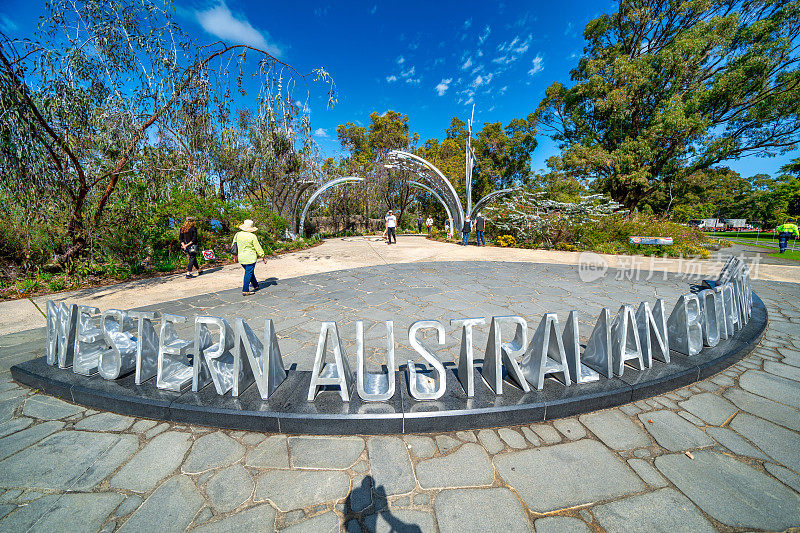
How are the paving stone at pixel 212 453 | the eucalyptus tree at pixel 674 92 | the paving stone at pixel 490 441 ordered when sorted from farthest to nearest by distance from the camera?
1. the eucalyptus tree at pixel 674 92
2. the paving stone at pixel 490 441
3. the paving stone at pixel 212 453

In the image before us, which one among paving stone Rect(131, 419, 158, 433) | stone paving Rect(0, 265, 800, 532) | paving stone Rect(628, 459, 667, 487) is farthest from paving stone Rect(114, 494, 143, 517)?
paving stone Rect(628, 459, 667, 487)

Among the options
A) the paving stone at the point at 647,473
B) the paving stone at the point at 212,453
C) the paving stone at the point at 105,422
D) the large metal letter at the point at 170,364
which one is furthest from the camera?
the large metal letter at the point at 170,364

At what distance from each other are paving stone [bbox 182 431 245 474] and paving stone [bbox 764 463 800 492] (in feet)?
10.9

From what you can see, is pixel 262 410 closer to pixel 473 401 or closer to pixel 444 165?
pixel 473 401

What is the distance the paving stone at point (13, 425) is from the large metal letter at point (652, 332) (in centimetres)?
509

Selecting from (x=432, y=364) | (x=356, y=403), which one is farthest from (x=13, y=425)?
(x=432, y=364)

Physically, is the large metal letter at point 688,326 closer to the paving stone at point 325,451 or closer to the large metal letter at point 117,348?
the paving stone at point 325,451

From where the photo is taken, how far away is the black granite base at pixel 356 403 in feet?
6.81

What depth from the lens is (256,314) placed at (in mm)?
4613

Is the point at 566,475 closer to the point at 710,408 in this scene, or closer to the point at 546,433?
the point at 546,433

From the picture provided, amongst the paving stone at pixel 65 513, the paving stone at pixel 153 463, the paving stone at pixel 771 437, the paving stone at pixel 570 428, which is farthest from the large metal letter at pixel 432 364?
the paving stone at pixel 771 437

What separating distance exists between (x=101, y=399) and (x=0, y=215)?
23.3 ft

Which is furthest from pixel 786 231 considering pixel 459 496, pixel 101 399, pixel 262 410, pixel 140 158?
pixel 140 158

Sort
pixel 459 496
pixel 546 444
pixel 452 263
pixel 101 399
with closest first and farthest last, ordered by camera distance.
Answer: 1. pixel 459 496
2. pixel 546 444
3. pixel 101 399
4. pixel 452 263
